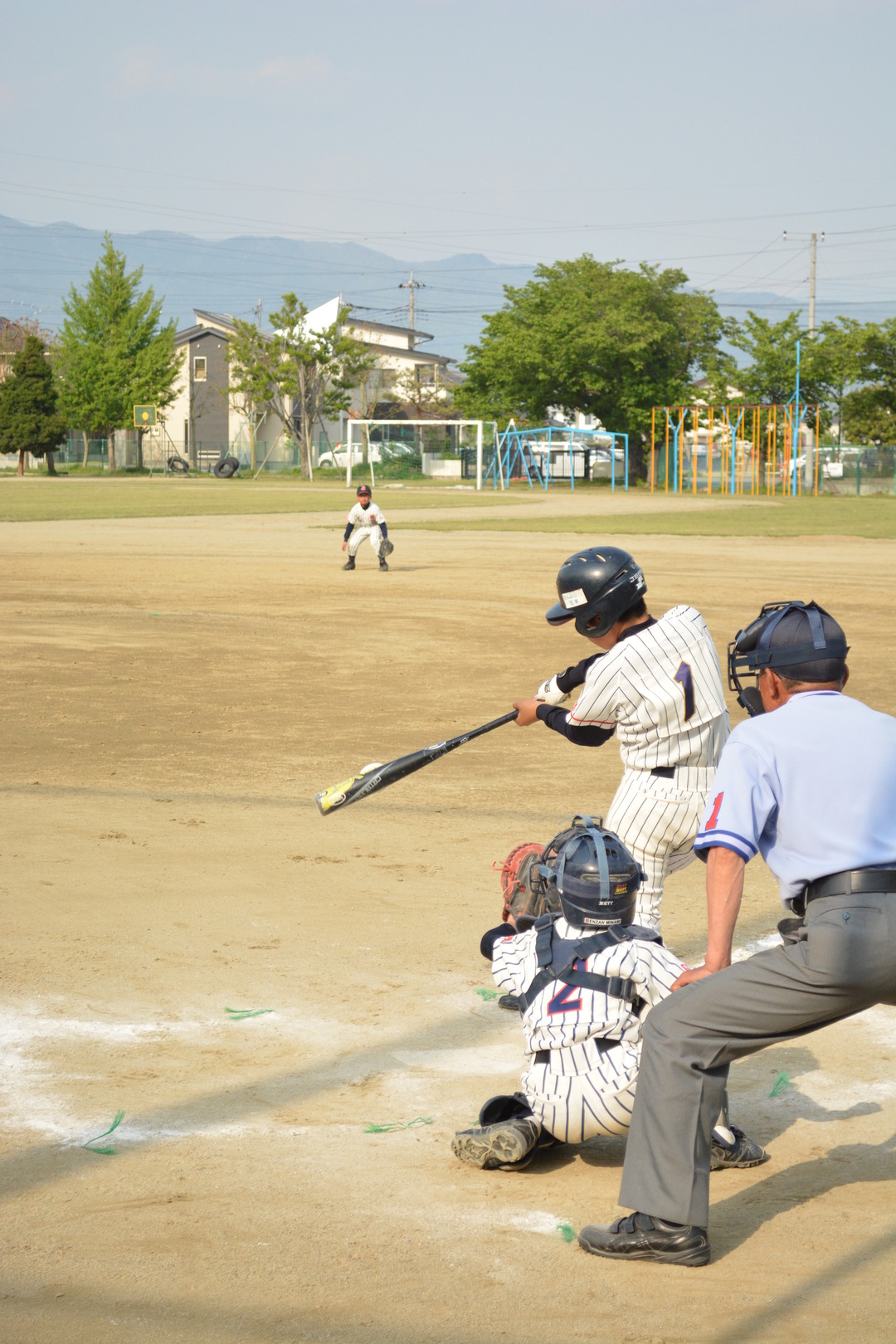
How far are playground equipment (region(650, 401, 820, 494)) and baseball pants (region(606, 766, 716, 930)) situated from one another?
57.5 metres

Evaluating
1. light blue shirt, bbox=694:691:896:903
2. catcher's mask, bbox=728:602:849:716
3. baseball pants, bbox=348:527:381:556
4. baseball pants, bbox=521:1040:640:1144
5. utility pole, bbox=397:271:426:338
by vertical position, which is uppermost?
utility pole, bbox=397:271:426:338

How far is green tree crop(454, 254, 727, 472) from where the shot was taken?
232 ft

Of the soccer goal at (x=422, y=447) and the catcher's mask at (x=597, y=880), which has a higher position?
the soccer goal at (x=422, y=447)

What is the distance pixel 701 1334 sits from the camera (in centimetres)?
295

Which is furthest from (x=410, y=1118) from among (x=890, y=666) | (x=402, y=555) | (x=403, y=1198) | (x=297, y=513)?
(x=297, y=513)

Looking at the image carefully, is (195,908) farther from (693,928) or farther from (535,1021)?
(535,1021)

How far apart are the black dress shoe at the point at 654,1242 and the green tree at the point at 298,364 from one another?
2932 inches

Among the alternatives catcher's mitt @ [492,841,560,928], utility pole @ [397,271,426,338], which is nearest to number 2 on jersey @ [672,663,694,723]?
catcher's mitt @ [492,841,560,928]

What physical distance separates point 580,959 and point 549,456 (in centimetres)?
6441

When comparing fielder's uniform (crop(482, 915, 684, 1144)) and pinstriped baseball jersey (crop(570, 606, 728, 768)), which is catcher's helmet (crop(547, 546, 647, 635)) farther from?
fielder's uniform (crop(482, 915, 684, 1144))

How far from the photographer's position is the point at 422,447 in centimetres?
8806

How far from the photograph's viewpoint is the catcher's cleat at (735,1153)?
3.81m

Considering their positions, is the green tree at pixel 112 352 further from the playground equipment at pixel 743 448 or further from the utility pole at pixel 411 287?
the utility pole at pixel 411 287

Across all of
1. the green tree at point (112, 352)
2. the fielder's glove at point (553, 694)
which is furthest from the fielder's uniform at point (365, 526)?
the green tree at point (112, 352)
